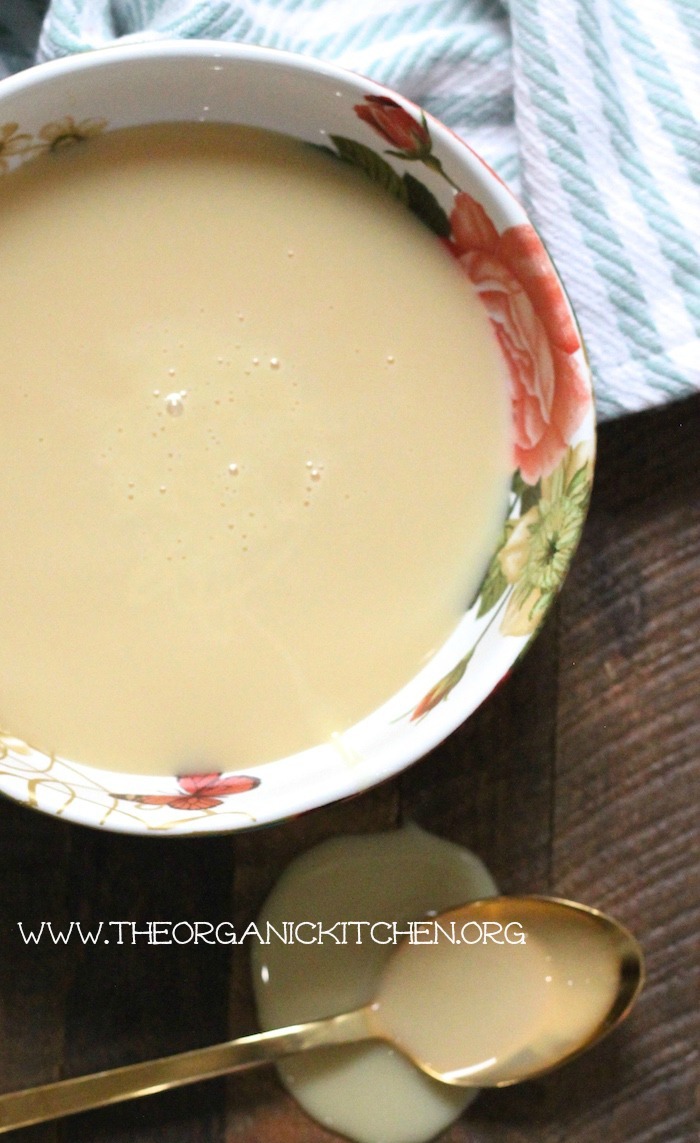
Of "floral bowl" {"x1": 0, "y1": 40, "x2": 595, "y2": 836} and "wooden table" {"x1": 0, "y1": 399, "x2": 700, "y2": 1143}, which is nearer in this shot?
"floral bowl" {"x1": 0, "y1": 40, "x2": 595, "y2": 836}

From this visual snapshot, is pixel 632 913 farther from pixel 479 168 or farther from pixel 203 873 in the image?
pixel 479 168

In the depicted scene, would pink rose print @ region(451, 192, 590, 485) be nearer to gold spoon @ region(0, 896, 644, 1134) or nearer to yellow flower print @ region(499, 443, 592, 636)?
yellow flower print @ region(499, 443, 592, 636)

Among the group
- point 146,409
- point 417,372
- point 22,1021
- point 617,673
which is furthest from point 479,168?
point 22,1021

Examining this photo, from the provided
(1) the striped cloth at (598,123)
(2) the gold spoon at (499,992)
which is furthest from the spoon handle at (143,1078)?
(1) the striped cloth at (598,123)

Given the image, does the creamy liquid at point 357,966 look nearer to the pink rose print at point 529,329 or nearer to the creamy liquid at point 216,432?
the creamy liquid at point 216,432

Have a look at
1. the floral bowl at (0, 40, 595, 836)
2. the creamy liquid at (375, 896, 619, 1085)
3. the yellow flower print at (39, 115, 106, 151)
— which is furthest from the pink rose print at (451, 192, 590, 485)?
the creamy liquid at (375, 896, 619, 1085)

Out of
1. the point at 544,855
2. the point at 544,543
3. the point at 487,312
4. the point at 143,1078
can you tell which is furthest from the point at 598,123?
the point at 143,1078

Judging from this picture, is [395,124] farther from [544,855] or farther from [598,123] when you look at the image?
[544,855]
